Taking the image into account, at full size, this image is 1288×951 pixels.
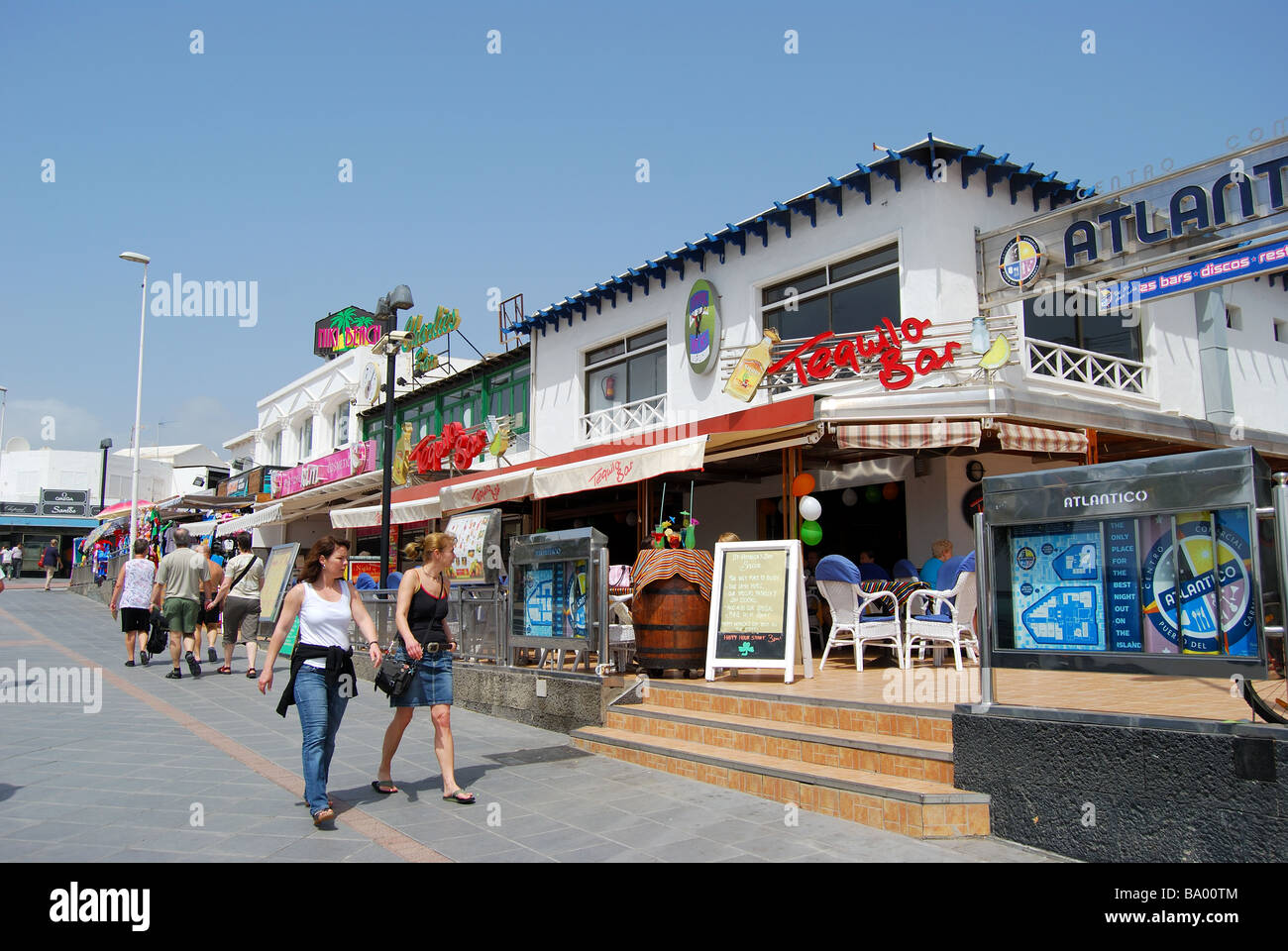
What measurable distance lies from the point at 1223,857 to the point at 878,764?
6.73ft

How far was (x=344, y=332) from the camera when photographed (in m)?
40.5

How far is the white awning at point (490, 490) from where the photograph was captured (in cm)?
1243

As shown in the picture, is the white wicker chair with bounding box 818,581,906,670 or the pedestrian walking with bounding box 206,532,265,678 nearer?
the white wicker chair with bounding box 818,581,906,670

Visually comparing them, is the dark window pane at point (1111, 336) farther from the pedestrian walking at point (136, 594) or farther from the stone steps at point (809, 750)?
the pedestrian walking at point (136, 594)

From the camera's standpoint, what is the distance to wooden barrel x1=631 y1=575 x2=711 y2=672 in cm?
846

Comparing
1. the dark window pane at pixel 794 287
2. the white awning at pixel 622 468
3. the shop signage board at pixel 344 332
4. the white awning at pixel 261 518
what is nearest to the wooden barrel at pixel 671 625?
the white awning at pixel 622 468

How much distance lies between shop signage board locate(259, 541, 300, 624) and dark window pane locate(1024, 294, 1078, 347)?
10.9 metres

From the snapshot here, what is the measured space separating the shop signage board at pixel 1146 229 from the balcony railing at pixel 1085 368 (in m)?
1.01

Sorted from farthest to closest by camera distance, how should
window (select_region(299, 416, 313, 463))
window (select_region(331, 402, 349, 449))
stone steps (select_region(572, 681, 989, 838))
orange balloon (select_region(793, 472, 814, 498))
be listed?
1. window (select_region(299, 416, 313, 463))
2. window (select_region(331, 402, 349, 449))
3. orange balloon (select_region(793, 472, 814, 498))
4. stone steps (select_region(572, 681, 989, 838))

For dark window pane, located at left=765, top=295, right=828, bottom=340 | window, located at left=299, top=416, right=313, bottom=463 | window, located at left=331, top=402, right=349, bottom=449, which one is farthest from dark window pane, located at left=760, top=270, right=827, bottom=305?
window, located at left=299, top=416, right=313, bottom=463

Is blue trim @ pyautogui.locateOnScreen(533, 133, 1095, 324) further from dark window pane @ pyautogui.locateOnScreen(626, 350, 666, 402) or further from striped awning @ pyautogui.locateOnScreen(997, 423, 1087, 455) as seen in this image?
striped awning @ pyautogui.locateOnScreen(997, 423, 1087, 455)

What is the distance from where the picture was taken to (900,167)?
38.2 feet

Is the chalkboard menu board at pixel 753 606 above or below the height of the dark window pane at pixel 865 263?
below

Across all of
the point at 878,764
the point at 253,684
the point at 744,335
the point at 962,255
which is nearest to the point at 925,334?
the point at 962,255
